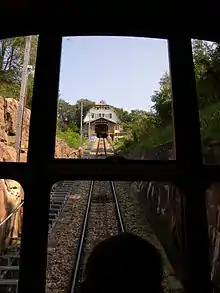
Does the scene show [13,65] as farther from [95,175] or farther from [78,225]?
[78,225]

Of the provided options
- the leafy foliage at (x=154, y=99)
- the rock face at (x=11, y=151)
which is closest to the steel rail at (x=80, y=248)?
the rock face at (x=11, y=151)

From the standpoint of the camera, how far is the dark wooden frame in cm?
181

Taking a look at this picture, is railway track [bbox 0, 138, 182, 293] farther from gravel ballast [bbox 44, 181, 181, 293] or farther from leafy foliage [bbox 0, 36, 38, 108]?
leafy foliage [bbox 0, 36, 38, 108]

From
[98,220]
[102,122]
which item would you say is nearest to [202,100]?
[102,122]

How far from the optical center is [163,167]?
6.16ft

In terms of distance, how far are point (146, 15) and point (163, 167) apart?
100 centimetres

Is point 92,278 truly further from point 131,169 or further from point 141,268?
point 131,169

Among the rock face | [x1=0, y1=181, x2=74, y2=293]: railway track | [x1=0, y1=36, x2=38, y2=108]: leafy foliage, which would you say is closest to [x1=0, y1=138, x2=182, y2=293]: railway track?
[x1=0, y1=181, x2=74, y2=293]: railway track

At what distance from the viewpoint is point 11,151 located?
7.63 feet

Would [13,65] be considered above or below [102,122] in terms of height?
above

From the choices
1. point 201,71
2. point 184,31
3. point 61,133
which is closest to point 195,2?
point 184,31

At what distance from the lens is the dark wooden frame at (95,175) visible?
1808mm

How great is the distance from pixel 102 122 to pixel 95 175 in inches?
31.9

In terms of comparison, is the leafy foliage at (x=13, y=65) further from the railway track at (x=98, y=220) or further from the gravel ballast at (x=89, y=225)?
the railway track at (x=98, y=220)
